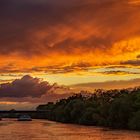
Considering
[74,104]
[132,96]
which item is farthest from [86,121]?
[132,96]

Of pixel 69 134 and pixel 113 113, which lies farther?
pixel 113 113

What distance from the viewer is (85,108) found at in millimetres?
161000

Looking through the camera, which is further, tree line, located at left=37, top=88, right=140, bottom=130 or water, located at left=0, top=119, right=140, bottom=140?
tree line, located at left=37, top=88, right=140, bottom=130

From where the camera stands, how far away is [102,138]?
8725 centimetres

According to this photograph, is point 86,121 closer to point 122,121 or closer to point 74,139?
point 122,121

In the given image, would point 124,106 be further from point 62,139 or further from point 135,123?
point 62,139

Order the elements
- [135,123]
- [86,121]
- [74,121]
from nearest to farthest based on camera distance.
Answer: [135,123]
[86,121]
[74,121]

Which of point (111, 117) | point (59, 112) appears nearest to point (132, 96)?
point (111, 117)

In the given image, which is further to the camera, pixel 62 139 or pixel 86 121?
pixel 86 121

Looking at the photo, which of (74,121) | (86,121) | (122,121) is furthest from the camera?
(74,121)

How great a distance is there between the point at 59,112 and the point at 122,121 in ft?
257

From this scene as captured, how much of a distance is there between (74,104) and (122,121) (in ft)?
170

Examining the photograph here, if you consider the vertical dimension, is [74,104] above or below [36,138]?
above

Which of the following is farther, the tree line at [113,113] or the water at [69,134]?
the tree line at [113,113]
